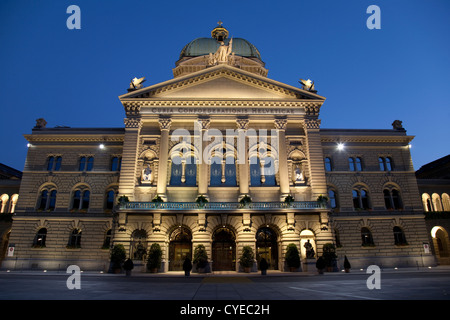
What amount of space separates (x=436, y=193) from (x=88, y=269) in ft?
154

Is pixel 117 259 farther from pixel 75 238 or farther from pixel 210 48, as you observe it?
pixel 210 48

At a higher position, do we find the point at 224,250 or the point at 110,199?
the point at 110,199

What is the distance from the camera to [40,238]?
119ft

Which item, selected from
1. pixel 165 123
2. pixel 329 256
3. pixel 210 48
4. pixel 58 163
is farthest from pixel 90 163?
pixel 329 256

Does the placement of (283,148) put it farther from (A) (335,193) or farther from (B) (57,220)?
(B) (57,220)

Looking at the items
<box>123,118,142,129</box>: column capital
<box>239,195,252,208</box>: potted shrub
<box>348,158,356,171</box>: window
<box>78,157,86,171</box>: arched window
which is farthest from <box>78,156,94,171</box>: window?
<box>348,158,356,171</box>: window

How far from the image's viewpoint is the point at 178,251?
104 feet

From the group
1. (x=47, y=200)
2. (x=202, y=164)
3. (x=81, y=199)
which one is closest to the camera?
(x=202, y=164)

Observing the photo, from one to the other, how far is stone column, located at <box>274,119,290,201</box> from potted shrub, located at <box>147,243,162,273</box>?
14100 mm

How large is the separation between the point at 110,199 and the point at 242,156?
17827 millimetres

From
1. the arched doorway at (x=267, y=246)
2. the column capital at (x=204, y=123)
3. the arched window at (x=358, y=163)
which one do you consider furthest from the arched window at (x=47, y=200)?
the arched window at (x=358, y=163)
